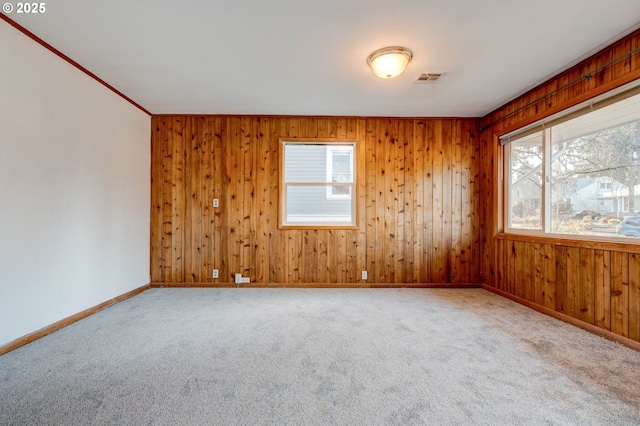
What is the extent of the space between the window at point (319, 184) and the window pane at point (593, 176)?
2399 millimetres

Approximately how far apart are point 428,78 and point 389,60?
0.76 meters

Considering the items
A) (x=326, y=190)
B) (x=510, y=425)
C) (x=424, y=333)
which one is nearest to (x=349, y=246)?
(x=326, y=190)

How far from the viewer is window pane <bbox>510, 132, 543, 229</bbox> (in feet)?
10.6

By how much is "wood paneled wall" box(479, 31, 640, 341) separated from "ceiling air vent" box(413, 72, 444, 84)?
121 cm

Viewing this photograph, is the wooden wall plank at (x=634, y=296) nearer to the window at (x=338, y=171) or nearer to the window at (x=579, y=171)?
the window at (x=579, y=171)

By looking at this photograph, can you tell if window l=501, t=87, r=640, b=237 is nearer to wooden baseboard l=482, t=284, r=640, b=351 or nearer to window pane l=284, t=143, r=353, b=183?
wooden baseboard l=482, t=284, r=640, b=351

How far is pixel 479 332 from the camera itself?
8.16 ft

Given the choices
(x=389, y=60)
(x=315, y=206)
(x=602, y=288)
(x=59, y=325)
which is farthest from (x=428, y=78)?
(x=59, y=325)

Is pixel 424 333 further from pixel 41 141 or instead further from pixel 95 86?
pixel 95 86

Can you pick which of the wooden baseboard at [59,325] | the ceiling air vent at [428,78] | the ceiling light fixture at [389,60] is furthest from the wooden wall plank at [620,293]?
the wooden baseboard at [59,325]

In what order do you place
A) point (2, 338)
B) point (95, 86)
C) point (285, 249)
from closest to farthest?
point (2, 338) → point (95, 86) → point (285, 249)

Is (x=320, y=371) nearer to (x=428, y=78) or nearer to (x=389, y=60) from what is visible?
(x=389, y=60)

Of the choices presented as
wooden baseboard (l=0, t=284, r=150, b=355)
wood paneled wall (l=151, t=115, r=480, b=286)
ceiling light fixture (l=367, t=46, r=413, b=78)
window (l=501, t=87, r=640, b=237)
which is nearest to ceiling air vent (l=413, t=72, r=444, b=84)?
ceiling light fixture (l=367, t=46, r=413, b=78)

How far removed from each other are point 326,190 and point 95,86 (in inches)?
118
